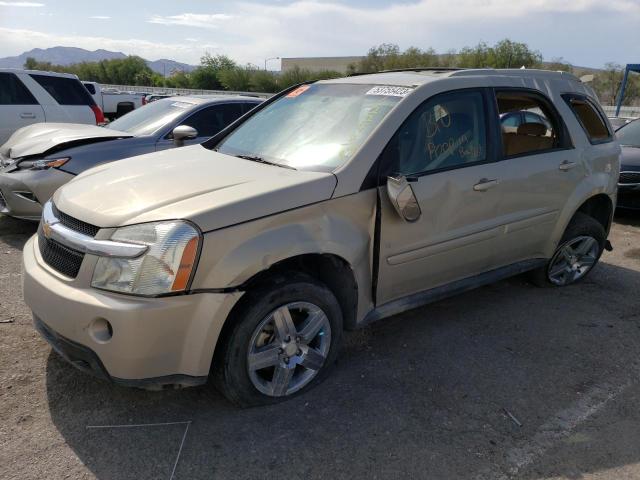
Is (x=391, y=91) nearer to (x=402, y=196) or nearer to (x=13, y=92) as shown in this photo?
(x=402, y=196)

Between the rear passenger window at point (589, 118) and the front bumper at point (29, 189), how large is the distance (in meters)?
4.69

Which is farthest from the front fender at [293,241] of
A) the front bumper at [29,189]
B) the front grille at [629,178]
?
the front grille at [629,178]

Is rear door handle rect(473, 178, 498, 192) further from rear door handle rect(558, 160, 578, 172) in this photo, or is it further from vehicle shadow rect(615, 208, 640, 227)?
vehicle shadow rect(615, 208, 640, 227)

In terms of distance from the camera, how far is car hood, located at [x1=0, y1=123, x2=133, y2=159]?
5.42m

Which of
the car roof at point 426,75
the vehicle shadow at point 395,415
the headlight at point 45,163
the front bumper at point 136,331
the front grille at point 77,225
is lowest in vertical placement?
the vehicle shadow at point 395,415

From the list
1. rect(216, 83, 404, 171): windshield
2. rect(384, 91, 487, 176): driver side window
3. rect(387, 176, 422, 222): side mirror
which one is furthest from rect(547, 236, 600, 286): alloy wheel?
rect(216, 83, 404, 171): windshield

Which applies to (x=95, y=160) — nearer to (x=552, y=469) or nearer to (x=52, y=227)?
(x=52, y=227)

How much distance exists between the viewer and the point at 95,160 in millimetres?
5344

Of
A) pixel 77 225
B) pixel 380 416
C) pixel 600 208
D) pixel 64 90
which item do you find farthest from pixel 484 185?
pixel 64 90

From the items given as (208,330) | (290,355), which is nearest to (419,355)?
(290,355)

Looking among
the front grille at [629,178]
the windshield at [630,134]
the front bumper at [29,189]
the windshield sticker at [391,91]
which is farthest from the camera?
the windshield at [630,134]

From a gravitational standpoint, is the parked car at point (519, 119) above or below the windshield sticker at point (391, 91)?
below

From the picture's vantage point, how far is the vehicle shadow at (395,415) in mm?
2441

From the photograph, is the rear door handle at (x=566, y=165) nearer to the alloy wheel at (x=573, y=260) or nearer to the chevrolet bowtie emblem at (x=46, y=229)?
the alloy wheel at (x=573, y=260)
